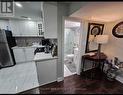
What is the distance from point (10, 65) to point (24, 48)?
35.0 inches

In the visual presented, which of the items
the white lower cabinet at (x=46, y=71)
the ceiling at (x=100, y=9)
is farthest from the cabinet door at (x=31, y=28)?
the ceiling at (x=100, y=9)

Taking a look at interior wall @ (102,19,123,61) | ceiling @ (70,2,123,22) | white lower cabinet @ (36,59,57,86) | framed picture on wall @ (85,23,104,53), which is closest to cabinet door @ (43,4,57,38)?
ceiling @ (70,2,123,22)

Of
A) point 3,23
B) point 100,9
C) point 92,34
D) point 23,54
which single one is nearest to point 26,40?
point 23,54

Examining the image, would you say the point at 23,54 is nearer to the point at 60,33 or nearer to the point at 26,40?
the point at 26,40

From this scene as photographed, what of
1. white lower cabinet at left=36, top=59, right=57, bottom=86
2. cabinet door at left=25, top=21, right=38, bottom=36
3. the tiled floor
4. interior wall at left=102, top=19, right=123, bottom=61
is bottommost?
the tiled floor

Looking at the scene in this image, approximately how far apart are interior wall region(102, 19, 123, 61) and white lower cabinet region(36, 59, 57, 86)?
6.33 feet

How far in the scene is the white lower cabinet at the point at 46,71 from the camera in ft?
6.75

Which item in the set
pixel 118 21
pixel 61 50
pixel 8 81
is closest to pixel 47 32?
pixel 61 50

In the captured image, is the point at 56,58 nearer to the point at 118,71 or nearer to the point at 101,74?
the point at 101,74

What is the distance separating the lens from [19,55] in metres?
3.73

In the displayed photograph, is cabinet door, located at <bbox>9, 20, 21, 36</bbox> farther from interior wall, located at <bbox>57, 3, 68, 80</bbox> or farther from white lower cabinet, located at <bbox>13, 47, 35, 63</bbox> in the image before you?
interior wall, located at <bbox>57, 3, 68, 80</bbox>

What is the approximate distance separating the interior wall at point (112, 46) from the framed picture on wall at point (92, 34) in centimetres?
23

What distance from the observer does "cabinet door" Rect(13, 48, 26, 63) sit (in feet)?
11.9

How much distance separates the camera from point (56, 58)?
7.15 feet
